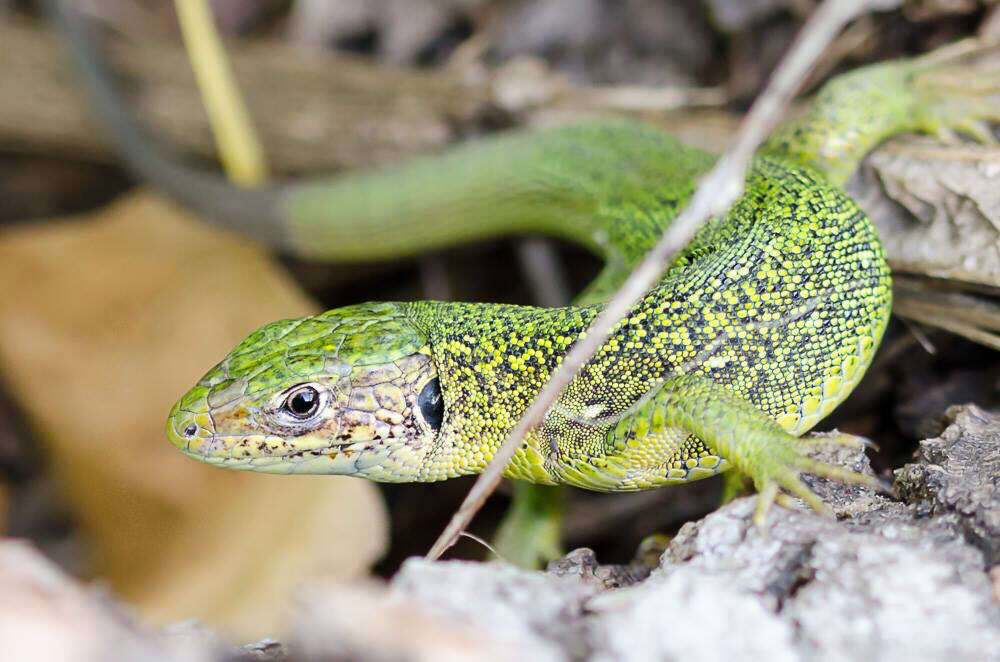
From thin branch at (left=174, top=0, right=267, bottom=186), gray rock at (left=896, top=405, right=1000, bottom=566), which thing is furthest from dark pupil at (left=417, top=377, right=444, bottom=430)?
thin branch at (left=174, top=0, right=267, bottom=186)

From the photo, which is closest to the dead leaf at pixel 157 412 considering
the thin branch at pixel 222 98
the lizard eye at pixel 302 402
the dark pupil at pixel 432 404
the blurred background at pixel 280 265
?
the blurred background at pixel 280 265

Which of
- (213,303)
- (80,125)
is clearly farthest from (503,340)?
(80,125)

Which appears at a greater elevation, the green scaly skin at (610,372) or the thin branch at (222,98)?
the thin branch at (222,98)

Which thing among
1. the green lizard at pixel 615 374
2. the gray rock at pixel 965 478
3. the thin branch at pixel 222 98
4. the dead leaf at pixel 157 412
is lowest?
the gray rock at pixel 965 478

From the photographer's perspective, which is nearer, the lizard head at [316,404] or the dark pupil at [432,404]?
the lizard head at [316,404]

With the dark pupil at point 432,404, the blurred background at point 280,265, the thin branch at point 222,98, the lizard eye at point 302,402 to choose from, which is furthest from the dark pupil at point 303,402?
the thin branch at point 222,98

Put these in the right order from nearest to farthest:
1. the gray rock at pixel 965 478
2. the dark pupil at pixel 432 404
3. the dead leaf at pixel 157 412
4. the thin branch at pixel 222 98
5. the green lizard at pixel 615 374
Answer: the gray rock at pixel 965 478 < the green lizard at pixel 615 374 < the dark pupil at pixel 432 404 < the dead leaf at pixel 157 412 < the thin branch at pixel 222 98

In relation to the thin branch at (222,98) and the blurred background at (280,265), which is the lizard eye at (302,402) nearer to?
the blurred background at (280,265)

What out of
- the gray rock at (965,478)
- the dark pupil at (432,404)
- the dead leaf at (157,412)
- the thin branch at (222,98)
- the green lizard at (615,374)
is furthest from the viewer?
the thin branch at (222,98)

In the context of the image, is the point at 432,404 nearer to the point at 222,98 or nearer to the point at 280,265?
the point at 280,265
